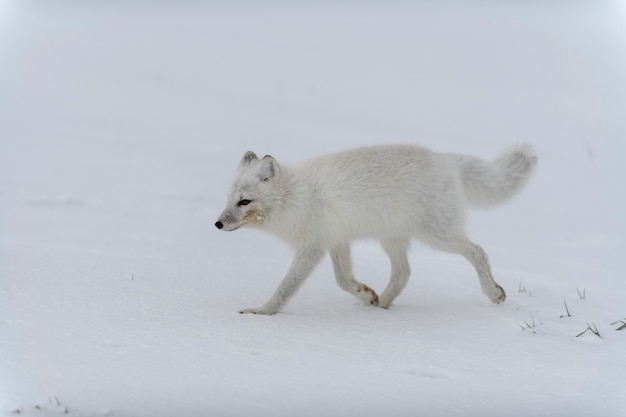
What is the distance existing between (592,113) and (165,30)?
31.0ft

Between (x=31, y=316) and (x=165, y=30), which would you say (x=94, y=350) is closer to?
(x=31, y=316)

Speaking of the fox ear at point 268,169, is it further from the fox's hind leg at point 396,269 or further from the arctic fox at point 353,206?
the fox's hind leg at point 396,269

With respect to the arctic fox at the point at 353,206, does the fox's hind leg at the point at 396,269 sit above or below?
below

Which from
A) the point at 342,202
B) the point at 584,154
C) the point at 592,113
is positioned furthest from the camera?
the point at 592,113

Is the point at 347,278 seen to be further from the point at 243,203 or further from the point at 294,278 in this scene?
the point at 243,203

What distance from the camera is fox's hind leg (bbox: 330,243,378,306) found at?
14.3 feet

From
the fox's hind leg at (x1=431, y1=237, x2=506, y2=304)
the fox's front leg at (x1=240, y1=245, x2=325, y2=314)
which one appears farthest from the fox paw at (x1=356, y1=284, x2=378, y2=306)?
the fox's hind leg at (x1=431, y1=237, x2=506, y2=304)

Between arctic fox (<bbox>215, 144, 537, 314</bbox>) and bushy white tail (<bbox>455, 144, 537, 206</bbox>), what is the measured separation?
8.0 inches

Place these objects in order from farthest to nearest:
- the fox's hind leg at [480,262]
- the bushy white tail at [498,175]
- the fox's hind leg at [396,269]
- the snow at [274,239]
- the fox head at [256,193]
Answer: the bushy white tail at [498,175] → the fox's hind leg at [396,269] → the fox's hind leg at [480,262] → the fox head at [256,193] → the snow at [274,239]

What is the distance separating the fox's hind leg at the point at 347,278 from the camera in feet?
14.3

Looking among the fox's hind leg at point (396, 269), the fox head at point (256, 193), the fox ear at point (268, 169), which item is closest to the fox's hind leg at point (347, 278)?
the fox's hind leg at point (396, 269)

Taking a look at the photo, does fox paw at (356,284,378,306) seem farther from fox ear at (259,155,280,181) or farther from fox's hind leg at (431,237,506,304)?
fox ear at (259,155,280,181)

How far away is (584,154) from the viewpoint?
35.7 feet

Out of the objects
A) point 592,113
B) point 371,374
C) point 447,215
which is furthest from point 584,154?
Answer: point 371,374
